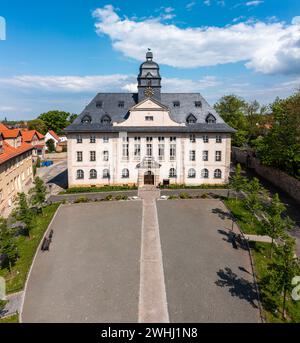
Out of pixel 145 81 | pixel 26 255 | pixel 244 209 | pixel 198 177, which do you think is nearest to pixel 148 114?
pixel 145 81

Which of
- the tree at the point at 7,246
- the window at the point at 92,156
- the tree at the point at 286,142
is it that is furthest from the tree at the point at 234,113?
the tree at the point at 7,246

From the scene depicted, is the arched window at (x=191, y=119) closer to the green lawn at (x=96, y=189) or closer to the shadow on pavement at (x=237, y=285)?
the green lawn at (x=96, y=189)

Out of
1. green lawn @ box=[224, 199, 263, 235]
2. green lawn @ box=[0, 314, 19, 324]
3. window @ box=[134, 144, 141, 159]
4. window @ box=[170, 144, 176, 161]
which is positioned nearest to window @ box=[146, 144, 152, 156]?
window @ box=[134, 144, 141, 159]

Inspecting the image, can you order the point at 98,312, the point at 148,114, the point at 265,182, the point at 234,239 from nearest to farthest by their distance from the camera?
1. the point at 98,312
2. the point at 234,239
3. the point at 148,114
4. the point at 265,182

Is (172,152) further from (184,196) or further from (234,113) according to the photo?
(234,113)

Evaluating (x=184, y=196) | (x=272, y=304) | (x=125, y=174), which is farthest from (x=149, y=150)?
(x=272, y=304)

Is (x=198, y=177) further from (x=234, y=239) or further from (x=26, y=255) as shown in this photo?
(x=26, y=255)
